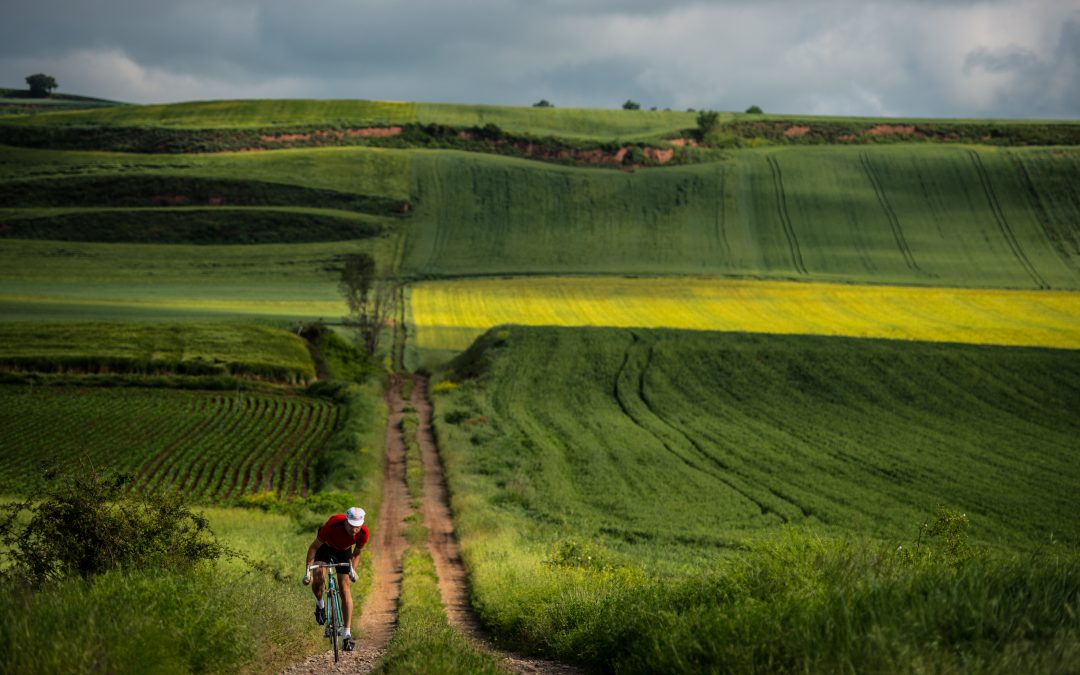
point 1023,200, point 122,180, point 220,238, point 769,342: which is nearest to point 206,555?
point 769,342

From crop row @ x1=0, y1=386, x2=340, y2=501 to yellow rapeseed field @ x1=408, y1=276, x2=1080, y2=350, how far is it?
21717 mm

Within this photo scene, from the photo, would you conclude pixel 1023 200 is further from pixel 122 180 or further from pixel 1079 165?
pixel 122 180

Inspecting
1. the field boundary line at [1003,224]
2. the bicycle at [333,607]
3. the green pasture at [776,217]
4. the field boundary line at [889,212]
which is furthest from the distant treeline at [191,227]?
the bicycle at [333,607]

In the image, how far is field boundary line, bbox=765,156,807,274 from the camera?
98.6 m

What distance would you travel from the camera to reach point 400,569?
23047mm

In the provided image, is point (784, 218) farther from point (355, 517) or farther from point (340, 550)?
point (355, 517)

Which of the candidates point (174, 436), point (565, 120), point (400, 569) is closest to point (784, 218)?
point (565, 120)

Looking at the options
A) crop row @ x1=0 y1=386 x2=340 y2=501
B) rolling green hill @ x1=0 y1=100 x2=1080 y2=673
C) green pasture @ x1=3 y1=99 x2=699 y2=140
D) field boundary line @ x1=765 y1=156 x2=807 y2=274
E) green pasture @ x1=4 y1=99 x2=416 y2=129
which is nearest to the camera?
rolling green hill @ x1=0 y1=100 x2=1080 y2=673

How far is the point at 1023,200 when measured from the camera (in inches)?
4363

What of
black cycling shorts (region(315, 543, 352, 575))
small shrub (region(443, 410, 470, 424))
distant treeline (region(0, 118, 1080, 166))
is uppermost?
distant treeline (region(0, 118, 1080, 166))

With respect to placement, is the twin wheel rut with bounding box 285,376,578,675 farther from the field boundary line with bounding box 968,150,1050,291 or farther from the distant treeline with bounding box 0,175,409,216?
the distant treeline with bounding box 0,175,409,216

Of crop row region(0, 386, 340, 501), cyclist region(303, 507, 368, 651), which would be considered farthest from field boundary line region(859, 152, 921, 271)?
cyclist region(303, 507, 368, 651)

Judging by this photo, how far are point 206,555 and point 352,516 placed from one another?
207 cm

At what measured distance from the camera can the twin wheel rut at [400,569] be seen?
13429 millimetres
